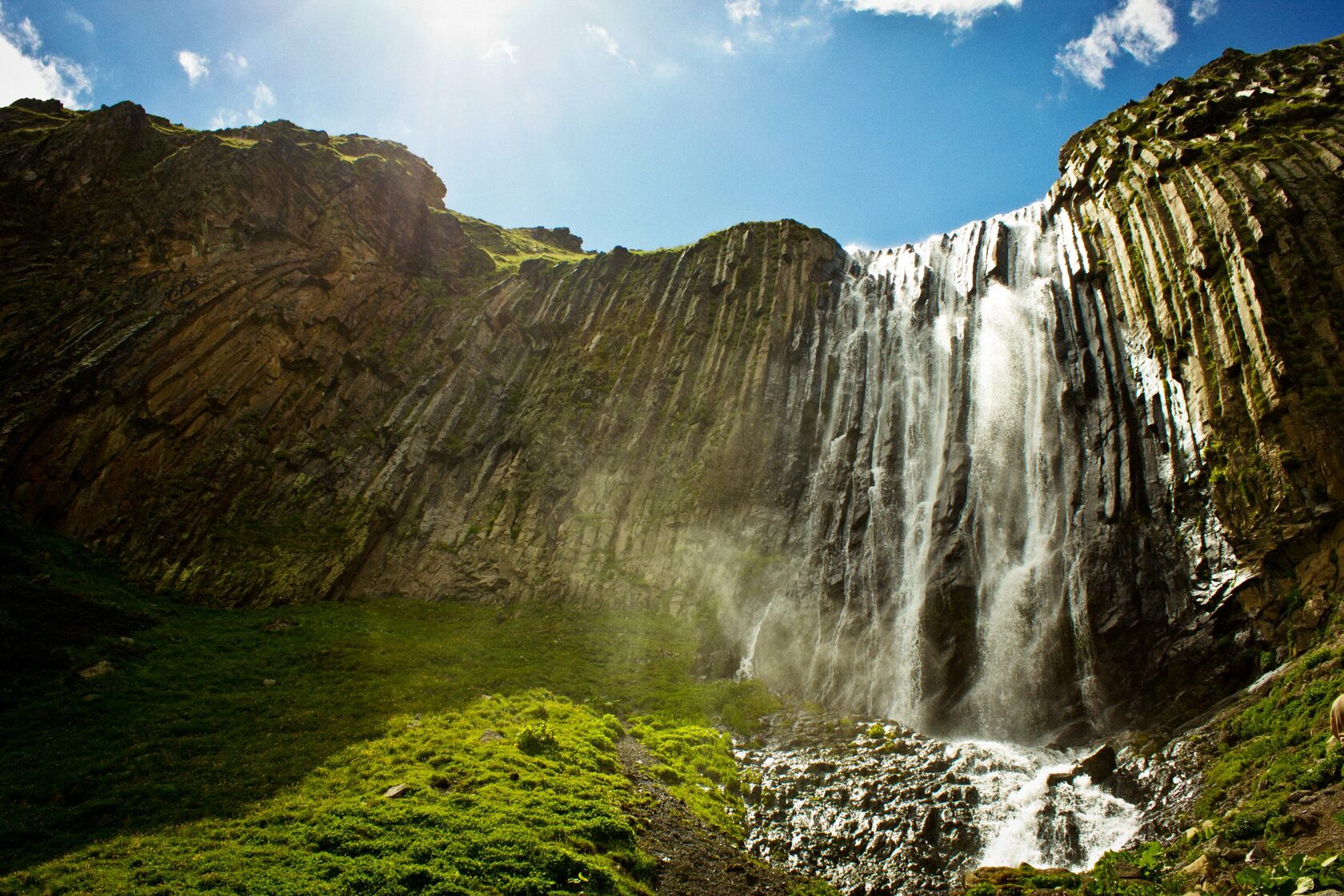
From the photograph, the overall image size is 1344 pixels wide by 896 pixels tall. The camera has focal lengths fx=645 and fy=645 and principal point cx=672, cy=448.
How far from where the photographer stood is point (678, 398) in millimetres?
44375

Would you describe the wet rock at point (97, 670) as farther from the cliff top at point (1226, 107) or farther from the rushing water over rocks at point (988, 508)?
the cliff top at point (1226, 107)

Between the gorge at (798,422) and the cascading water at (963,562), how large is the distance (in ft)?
0.47

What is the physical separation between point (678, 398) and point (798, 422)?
340 inches

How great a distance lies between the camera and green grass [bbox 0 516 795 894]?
1205 cm

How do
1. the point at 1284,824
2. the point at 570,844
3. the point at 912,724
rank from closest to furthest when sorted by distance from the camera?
the point at 1284,824
the point at 570,844
the point at 912,724

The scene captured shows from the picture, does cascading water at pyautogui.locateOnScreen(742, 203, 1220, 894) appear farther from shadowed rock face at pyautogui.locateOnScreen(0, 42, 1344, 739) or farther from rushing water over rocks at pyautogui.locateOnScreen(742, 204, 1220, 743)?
shadowed rock face at pyautogui.locateOnScreen(0, 42, 1344, 739)

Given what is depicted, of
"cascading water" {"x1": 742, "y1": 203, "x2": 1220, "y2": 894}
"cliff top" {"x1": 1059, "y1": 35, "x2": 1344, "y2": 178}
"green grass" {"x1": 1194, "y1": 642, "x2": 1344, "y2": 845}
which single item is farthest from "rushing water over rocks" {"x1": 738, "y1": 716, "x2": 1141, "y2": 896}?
"cliff top" {"x1": 1059, "y1": 35, "x2": 1344, "y2": 178}

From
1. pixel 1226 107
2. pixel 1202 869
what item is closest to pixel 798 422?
pixel 1226 107

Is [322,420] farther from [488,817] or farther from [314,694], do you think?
[488,817]

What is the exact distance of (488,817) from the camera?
14164mm

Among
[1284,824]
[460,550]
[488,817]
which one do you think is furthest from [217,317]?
[1284,824]

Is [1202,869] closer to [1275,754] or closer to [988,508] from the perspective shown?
[1275,754]

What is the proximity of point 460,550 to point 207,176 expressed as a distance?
3116 cm

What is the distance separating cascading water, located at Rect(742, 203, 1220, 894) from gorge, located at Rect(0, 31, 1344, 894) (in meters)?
0.14
